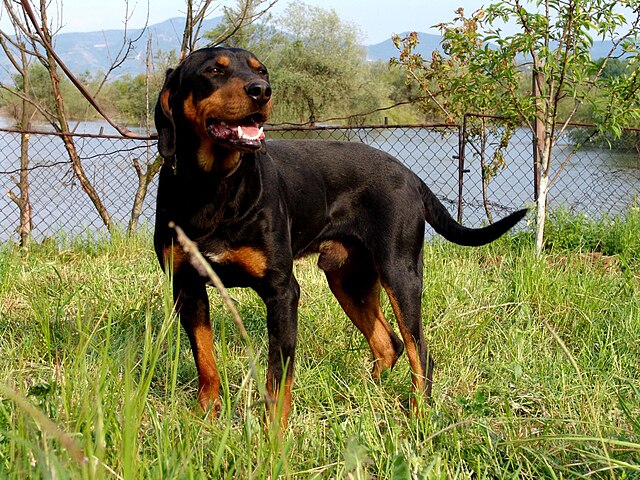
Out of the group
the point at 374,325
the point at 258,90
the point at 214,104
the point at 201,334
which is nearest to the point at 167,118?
the point at 214,104

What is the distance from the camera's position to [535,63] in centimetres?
527

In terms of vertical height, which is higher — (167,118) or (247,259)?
(167,118)

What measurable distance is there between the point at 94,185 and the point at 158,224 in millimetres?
4785

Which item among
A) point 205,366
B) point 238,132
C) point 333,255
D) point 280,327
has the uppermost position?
point 238,132

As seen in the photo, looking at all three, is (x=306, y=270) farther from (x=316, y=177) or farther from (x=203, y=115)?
(x=203, y=115)

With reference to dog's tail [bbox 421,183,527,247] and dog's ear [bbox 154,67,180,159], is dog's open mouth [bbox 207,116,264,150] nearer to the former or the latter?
dog's ear [bbox 154,67,180,159]


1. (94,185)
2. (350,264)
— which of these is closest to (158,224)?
(350,264)

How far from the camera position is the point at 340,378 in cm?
329

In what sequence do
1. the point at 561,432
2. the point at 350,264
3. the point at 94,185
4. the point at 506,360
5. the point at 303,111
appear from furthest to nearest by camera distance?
the point at 303,111, the point at 94,185, the point at 350,264, the point at 506,360, the point at 561,432

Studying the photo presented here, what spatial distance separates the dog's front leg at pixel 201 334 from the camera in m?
3.06

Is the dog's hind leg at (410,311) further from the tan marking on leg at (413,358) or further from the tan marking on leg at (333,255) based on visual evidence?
the tan marking on leg at (333,255)

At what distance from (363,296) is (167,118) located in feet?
4.74

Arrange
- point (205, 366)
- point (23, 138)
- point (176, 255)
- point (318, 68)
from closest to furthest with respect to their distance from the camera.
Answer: point (176, 255) < point (205, 366) < point (23, 138) < point (318, 68)

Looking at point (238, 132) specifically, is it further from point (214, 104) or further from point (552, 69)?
point (552, 69)
